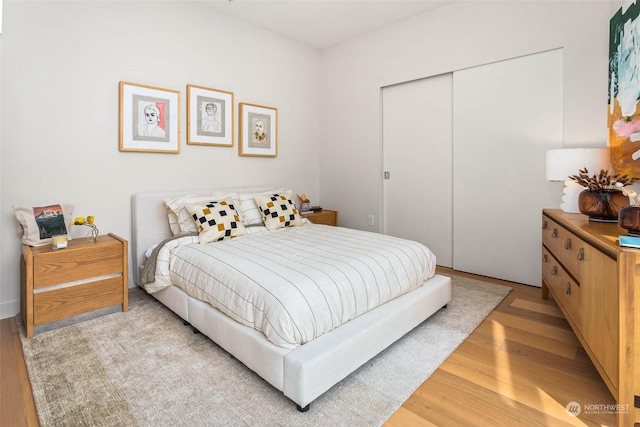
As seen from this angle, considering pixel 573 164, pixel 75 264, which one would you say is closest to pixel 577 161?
pixel 573 164

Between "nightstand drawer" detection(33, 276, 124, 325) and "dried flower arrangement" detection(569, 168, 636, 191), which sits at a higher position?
"dried flower arrangement" detection(569, 168, 636, 191)

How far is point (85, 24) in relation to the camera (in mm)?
2729

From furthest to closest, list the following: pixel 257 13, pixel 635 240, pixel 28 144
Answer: pixel 257 13
pixel 28 144
pixel 635 240

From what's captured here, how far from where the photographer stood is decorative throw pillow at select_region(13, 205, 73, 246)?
2328mm

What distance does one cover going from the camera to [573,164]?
7.88ft

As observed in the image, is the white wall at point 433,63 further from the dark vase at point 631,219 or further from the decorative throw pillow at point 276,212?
the dark vase at point 631,219

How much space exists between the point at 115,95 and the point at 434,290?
312cm

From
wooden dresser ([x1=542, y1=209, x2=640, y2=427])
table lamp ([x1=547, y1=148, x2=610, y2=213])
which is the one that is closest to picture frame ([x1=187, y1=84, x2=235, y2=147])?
table lamp ([x1=547, y1=148, x2=610, y2=213])

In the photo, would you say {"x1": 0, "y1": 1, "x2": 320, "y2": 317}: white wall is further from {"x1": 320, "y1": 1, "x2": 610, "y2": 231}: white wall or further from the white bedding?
{"x1": 320, "y1": 1, "x2": 610, "y2": 231}: white wall

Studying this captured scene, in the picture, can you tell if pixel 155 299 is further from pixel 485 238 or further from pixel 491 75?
pixel 491 75

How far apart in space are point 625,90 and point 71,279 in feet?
13.2

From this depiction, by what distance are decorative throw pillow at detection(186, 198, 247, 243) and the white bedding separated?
119 millimetres

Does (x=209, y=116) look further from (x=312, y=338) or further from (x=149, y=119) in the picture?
(x=312, y=338)

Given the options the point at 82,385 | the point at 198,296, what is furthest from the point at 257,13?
the point at 82,385
